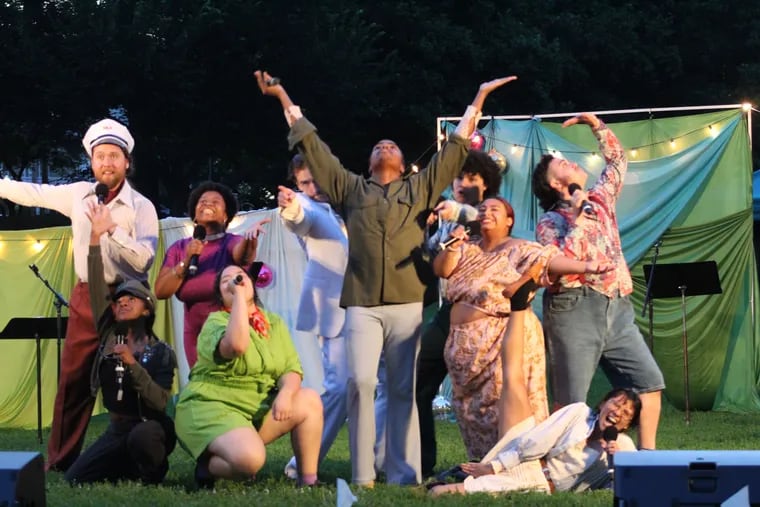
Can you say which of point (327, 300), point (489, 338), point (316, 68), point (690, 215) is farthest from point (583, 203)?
point (316, 68)

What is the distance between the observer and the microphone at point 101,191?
738 centimetres

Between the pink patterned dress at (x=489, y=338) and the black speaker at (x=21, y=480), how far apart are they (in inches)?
107

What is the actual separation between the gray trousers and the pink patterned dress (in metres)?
0.26

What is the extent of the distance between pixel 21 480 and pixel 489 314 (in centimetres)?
Answer: 304

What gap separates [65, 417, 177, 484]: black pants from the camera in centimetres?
688

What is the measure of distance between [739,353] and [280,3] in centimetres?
1268

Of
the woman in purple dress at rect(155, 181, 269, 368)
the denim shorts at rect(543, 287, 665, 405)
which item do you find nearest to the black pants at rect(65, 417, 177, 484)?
the woman in purple dress at rect(155, 181, 269, 368)

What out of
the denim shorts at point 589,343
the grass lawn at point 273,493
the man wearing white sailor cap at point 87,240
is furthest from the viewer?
the man wearing white sailor cap at point 87,240

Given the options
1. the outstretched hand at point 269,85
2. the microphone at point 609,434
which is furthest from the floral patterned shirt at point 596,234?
the outstretched hand at point 269,85

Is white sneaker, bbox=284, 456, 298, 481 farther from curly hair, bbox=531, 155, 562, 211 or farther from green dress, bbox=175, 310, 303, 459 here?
curly hair, bbox=531, 155, 562, 211

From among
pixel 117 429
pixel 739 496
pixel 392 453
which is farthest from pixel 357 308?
pixel 739 496

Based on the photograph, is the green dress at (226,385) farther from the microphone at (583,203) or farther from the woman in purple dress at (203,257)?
the microphone at (583,203)

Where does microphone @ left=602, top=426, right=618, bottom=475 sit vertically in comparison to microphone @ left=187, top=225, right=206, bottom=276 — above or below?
below

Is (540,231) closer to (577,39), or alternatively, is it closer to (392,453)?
(392,453)
